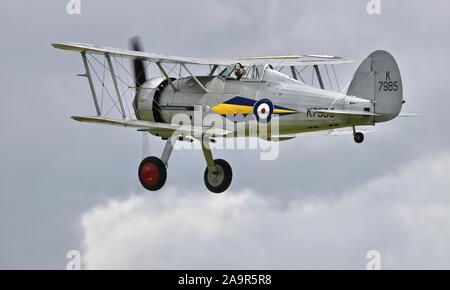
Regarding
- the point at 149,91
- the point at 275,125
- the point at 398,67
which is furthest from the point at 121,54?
the point at 398,67

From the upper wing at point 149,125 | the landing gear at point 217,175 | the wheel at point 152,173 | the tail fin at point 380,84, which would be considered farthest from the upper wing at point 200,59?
the tail fin at point 380,84

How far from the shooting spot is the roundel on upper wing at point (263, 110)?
3133 cm

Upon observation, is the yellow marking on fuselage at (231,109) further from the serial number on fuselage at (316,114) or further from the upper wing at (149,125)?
the serial number on fuselage at (316,114)

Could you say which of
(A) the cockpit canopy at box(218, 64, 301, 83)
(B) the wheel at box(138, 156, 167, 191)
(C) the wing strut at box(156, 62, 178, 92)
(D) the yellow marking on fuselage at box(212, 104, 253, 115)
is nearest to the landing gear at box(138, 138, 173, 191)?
(B) the wheel at box(138, 156, 167, 191)

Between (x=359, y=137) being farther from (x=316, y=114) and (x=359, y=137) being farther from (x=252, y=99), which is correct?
(x=252, y=99)

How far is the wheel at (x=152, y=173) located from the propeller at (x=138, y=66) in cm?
178

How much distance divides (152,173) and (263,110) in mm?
2793

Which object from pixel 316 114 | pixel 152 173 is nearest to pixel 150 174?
pixel 152 173

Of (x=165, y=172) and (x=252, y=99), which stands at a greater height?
(x=252, y=99)

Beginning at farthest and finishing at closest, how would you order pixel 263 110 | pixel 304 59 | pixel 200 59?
pixel 304 59
pixel 200 59
pixel 263 110

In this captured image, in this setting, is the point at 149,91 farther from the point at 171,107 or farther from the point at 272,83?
the point at 272,83

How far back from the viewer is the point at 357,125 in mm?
30766

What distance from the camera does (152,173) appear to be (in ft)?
107

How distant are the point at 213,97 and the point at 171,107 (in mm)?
1126
